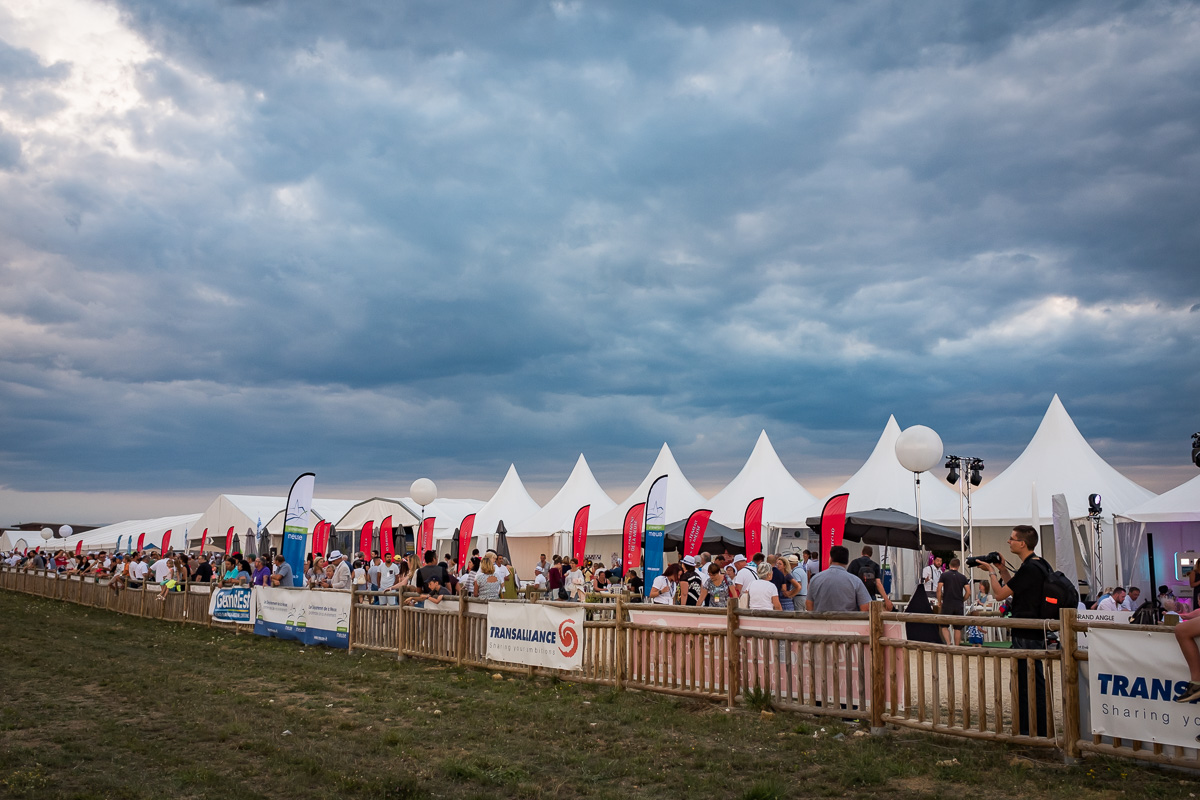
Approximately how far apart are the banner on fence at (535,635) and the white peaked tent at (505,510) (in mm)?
25595

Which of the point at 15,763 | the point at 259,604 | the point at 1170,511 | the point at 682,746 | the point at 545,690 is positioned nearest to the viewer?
the point at 15,763

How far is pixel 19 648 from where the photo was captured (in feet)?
47.0

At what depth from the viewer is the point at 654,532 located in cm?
1756

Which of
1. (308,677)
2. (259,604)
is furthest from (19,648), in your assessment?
(308,677)

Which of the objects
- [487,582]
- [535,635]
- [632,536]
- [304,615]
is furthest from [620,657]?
[632,536]

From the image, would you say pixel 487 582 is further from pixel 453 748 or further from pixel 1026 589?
pixel 1026 589

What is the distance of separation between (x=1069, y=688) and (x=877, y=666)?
1667 millimetres

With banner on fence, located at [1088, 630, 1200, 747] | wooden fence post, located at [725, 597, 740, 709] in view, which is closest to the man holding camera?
banner on fence, located at [1088, 630, 1200, 747]

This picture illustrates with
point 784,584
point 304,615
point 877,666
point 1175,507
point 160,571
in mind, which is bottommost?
point 304,615

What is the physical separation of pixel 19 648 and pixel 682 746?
12383 mm

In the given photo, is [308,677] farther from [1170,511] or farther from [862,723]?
[1170,511]

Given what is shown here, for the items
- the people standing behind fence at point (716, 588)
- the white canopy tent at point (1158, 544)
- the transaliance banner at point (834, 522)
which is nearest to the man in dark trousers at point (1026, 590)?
the people standing behind fence at point (716, 588)

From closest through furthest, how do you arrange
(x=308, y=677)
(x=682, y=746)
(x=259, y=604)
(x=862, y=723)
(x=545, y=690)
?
(x=682, y=746) → (x=862, y=723) → (x=545, y=690) → (x=308, y=677) → (x=259, y=604)

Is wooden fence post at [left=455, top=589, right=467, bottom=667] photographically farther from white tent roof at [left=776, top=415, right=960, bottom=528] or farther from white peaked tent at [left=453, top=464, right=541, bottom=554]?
white peaked tent at [left=453, top=464, right=541, bottom=554]
